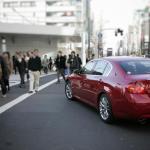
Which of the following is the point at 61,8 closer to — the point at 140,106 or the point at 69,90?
the point at 69,90

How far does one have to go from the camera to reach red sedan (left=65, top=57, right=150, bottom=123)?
754 cm

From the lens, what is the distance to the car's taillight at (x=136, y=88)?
7559 millimetres

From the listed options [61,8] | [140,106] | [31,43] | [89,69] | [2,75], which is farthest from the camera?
[61,8]

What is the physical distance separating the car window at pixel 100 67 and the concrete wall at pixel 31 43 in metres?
28.5

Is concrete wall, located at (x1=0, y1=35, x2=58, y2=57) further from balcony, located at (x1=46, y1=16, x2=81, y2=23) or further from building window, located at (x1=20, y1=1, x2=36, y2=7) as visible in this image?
building window, located at (x1=20, y1=1, x2=36, y2=7)

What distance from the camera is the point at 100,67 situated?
9406 millimetres

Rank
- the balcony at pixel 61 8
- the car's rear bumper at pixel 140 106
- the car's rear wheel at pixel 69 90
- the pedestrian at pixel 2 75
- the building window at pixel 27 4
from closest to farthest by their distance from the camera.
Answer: the car's rear bumper at pixel 140 106
the car's rear wheel at pixel 69 90
the pedestrian at pixel 2 75
the balcony at pixel 61 8
the building window at pixel 27 4

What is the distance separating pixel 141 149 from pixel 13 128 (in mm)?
2872

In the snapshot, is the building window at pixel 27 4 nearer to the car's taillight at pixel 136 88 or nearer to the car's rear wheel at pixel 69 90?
the car's rear wheel at pixel 69 90

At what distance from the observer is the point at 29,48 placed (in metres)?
38.7

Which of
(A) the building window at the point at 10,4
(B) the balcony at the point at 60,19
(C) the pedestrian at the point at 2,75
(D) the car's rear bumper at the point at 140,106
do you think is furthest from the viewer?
(A) the building window at the point at 10,4

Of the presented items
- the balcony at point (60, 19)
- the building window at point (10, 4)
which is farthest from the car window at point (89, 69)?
the building window at point (10, 4)

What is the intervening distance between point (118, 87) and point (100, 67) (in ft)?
5.31

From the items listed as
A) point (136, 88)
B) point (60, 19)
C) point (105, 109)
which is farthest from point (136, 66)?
point (60, 19)
